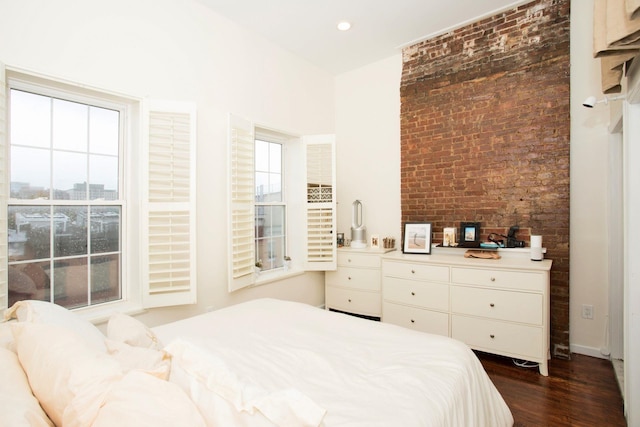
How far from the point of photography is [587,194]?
2.78m

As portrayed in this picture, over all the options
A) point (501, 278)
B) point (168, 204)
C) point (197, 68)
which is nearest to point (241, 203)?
point (168, 204)

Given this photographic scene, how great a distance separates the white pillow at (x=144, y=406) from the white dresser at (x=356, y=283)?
9.16 ft

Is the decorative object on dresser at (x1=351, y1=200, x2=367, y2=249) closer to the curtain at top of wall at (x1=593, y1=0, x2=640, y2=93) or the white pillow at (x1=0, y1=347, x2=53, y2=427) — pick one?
the curtain at top of wall at (x1=593, y1=0, x2=640, y2=93)

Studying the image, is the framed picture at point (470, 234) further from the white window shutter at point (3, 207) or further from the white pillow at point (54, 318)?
the white window shutter at point (3, 207)

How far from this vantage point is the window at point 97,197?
199 cm

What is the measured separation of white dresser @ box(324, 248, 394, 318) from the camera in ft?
11.5

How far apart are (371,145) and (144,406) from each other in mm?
3718

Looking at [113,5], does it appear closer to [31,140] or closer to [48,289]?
[31,140]

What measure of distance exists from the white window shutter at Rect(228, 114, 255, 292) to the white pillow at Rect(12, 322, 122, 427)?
1770mm

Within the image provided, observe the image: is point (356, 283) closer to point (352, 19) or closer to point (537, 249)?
point (537, 249)

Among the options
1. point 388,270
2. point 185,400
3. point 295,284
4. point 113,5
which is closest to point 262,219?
point 295,284

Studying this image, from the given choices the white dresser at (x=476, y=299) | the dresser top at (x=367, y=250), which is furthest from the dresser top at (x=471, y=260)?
the dresser top at (x=367, y=250)

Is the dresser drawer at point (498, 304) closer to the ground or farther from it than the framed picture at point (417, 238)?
closer to the ground

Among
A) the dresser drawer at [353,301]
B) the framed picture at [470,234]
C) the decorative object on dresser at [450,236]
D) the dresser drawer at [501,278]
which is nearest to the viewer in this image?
the dresser drawer at [501,278]
